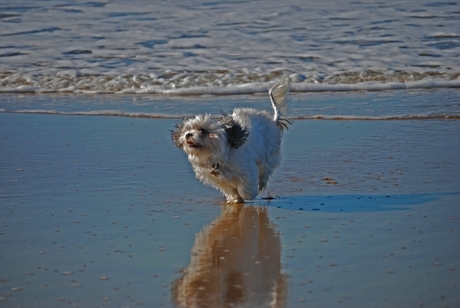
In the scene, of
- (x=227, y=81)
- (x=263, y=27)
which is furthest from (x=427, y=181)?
(x=263, y=27)

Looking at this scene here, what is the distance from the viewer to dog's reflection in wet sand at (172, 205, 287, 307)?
4.22 metres

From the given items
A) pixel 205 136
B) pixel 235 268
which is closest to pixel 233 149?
pixel 205 136

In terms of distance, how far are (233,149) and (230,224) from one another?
0.82 m

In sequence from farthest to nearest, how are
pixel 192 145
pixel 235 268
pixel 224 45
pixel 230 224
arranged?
pixel 224 45
pixel 192 145
pixel 230 224
pixel 235 268

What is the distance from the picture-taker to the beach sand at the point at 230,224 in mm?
4344

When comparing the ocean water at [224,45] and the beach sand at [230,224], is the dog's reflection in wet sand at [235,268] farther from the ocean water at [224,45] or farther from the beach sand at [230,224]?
the ocean water at [224,45]

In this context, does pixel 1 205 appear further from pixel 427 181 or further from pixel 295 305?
pixel 427 181

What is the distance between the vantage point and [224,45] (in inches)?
589

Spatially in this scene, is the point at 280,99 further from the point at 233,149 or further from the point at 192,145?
the point at 192,145

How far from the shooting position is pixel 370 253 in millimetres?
4941

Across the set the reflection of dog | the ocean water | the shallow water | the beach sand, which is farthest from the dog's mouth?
the ocean water

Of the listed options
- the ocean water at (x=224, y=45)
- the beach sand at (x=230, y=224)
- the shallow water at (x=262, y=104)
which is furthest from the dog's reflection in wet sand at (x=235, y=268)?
the ocean water at (x=224, y=45)

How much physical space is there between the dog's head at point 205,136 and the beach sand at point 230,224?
1.49ft

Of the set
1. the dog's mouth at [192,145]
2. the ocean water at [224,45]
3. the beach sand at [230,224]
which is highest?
the dog's mouth at [192,145]
